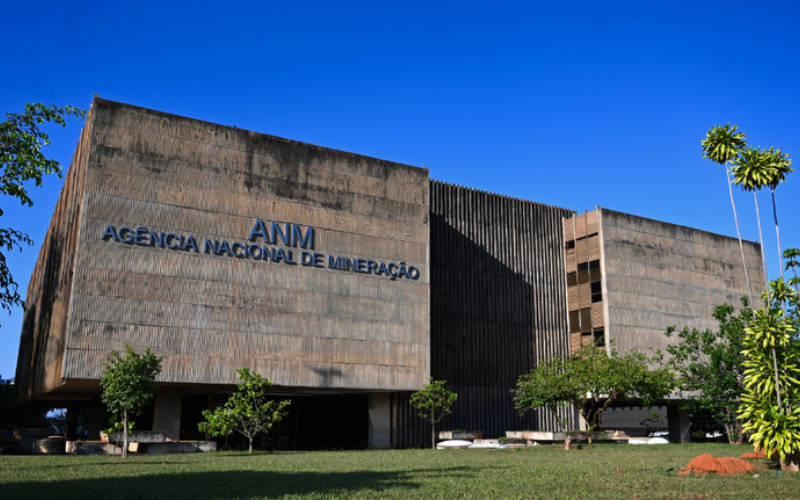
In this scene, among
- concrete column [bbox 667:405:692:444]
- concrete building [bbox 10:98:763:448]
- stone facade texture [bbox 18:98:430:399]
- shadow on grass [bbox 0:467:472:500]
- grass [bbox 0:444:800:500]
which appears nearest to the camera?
shadow on grass [bbox 0:467:472:500]

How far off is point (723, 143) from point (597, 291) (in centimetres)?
2722

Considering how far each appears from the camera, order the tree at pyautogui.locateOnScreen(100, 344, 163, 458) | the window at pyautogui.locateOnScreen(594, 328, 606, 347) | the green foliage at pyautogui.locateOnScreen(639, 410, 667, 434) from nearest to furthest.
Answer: the tree at pyautogui.locateOnScreen(100, 344, 163, 458)
the window at pyautogui.locateOnScreen(594, 328, 606, 347)
the green foliage at pyautogui.locateOnScreen(639, 410, 667, 434)

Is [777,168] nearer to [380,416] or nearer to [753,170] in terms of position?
[753,170]

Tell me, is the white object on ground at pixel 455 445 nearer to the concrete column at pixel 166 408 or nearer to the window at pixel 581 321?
the concrete column at pixel 166 408

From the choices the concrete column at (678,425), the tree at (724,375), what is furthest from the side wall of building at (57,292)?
the concrete column at (678,425)

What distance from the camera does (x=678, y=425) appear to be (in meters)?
51.3

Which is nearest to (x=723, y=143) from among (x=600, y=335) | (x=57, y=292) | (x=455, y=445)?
(x=455, y=445)

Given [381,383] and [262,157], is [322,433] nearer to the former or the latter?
[381,383]

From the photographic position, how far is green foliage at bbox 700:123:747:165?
21406 mm

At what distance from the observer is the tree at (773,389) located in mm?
16969

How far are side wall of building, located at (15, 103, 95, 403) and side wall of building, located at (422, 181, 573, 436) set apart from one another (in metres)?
20.7

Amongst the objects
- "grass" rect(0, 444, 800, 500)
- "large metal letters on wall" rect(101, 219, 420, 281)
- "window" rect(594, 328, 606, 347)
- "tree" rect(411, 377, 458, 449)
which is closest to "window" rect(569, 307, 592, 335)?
"window" rect(594, 328, 606, 347)

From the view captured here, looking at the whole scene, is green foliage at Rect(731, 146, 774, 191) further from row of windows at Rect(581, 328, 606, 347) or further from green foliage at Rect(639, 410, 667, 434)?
green foliage at Rect(639, 410, 667, 434)

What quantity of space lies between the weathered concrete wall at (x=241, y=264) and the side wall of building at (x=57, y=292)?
145 cm
